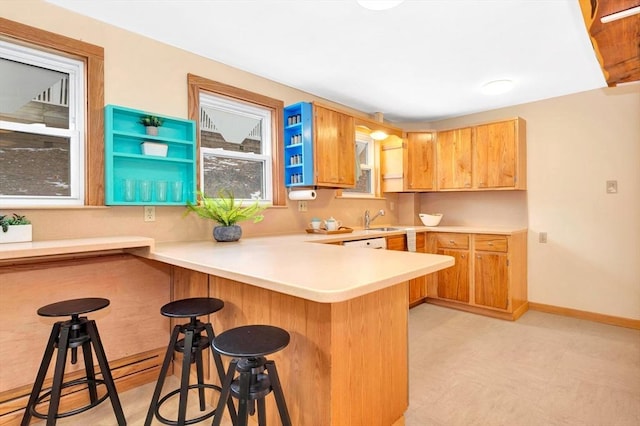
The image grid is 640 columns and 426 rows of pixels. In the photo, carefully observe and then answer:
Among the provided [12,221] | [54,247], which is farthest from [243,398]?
[12,221]

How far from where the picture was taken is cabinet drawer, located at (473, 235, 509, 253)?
361 cm

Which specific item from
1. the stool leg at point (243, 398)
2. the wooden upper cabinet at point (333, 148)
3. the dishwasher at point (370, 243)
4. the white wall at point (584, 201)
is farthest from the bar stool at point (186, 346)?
the white wall at point (584, 201)

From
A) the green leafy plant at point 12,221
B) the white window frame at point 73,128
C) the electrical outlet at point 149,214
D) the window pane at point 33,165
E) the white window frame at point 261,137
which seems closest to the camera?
the green leafy plant at point 12,221

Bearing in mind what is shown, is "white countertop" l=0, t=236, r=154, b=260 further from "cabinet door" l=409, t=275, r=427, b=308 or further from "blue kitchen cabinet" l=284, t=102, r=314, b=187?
"cabinet door" l=409, t=275, r=427, b=308

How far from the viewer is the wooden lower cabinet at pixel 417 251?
12.3 feet

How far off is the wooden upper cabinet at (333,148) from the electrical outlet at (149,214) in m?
1.43

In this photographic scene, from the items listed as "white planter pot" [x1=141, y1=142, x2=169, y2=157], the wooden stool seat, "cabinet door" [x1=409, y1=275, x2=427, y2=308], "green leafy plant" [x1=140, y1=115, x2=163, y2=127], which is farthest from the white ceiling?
"cabinet door" [x1=409, y1=275, x2=427, y2=308]

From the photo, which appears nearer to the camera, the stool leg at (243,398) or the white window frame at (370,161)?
the stool leg at (243,398)

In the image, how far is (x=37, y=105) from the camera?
6.98 ft

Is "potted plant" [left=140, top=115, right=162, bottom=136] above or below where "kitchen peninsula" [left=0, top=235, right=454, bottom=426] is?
above

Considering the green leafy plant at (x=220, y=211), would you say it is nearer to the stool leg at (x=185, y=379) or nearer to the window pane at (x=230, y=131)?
the window pane at (x=230, y=131)

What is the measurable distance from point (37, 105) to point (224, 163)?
1.31 m

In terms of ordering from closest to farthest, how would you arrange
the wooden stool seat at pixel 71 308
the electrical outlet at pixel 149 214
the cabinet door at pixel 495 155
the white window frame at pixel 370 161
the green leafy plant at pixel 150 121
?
the wooden stool seat at pixel 71 308 < the green leafy plant at pixel 150 121 < the electrical outlet at pixel 149 214 < the cabinet door at pixel 495 155 < the white window frame at pixel 370 161

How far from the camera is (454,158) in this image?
4305 millimetres
